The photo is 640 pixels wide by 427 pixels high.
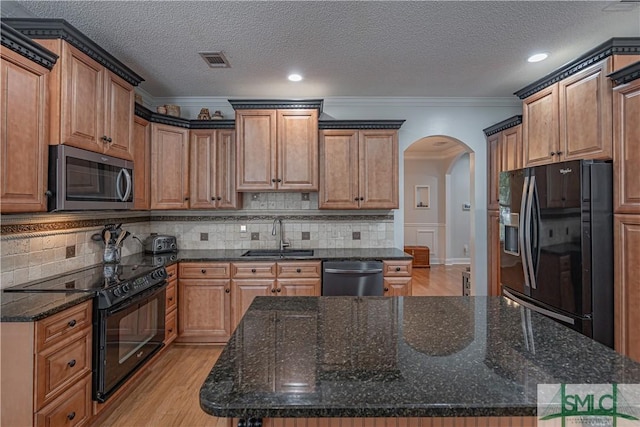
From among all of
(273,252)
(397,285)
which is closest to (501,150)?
(397,285)

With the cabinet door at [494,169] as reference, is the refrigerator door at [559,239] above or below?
below

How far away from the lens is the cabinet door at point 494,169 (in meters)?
3.75

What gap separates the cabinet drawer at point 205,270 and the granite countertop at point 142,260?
60 millimetres

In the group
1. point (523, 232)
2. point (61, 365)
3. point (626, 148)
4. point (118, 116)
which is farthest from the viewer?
point (523, 232)

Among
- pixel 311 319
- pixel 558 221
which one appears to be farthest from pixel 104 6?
pixel 558 221

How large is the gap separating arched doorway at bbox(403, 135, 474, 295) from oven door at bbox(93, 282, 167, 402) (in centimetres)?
648

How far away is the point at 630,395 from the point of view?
0.78m

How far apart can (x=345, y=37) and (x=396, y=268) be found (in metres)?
2.14

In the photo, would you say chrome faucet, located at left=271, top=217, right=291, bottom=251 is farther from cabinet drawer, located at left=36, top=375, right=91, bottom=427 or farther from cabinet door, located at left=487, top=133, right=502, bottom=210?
cabinet door, located at left=487, top=133, right=502, bottom=210

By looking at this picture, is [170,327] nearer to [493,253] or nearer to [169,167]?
[169,167]

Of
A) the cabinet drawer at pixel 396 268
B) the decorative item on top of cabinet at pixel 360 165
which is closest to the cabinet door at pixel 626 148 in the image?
the cabinet drawer at pixel 396 268

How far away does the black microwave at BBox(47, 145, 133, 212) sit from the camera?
196 cm

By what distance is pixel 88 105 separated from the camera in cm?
222

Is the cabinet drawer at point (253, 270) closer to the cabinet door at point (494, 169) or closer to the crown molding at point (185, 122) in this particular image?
the crown molding at point (185, 122)
